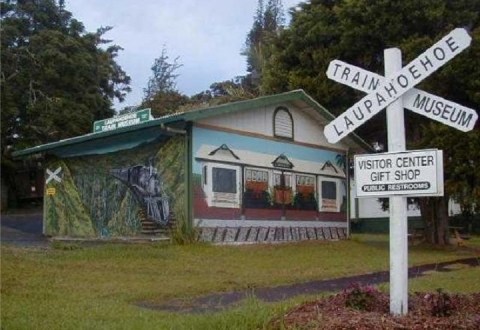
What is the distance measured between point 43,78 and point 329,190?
20.8 metres

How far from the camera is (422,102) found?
21.8ft

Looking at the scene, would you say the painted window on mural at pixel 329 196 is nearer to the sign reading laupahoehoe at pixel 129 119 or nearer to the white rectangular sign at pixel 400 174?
the sign reading laupahoehoe at pixel 129 119

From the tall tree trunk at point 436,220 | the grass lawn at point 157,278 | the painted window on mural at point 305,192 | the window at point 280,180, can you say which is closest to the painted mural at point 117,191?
the grass lawn at point 157,278

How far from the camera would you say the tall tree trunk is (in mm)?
22891

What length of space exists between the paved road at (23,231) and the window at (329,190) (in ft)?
31.1

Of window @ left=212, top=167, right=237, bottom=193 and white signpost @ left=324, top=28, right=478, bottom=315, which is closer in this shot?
white signpost @ left=324, top=28, right=478, bottom=315

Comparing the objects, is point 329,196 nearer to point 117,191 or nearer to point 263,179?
point 263,179

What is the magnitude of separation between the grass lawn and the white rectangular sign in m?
1.61

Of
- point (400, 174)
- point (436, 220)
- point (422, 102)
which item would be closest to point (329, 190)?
point (436, 220)

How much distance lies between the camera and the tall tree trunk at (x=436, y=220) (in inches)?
901

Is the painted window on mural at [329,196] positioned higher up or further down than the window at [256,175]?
further down

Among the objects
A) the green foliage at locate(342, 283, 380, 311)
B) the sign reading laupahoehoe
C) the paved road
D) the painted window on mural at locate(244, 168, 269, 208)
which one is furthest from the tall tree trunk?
the green foliage at locate(342, 283, 380, 311)

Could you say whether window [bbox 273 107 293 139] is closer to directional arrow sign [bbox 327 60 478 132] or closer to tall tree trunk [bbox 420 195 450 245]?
tall tree trunk [bbox 420 195 450 245]

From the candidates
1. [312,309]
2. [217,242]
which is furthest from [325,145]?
[312,309]
